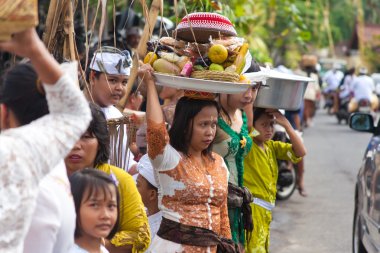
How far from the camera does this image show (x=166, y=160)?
16.4 feet

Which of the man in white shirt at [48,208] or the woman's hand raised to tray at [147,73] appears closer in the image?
the man in white shirt at [48,208]

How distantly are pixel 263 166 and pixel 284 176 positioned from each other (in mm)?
5201

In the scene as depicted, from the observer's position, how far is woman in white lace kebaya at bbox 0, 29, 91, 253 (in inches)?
113

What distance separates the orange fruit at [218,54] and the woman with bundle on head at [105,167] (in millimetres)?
951

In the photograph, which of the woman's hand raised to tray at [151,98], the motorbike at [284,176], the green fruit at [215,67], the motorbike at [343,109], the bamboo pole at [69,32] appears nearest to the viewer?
the bamboo pole at [69,32]

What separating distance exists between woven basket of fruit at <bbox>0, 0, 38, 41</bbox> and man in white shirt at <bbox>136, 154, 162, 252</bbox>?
100 inches

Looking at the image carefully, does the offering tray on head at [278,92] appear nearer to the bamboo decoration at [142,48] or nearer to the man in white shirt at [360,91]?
the bamboo decoration at [142,48]

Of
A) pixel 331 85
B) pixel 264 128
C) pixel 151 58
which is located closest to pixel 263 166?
pixel 264 128

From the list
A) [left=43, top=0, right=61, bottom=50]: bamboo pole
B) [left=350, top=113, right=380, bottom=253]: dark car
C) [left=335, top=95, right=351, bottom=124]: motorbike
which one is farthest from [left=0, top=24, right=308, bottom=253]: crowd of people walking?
[left=335, top=95, right=351, bottom=124]: motorbike

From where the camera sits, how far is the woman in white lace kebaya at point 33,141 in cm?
286

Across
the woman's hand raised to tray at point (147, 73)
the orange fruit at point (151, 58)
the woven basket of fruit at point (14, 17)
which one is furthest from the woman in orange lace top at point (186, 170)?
the woven basket of fruit at point (14, 17)

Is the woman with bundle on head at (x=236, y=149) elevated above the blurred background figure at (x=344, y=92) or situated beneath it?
elevated above

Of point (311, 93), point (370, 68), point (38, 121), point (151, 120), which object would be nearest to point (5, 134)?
point (38, 121)

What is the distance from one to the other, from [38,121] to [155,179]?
2.23m
